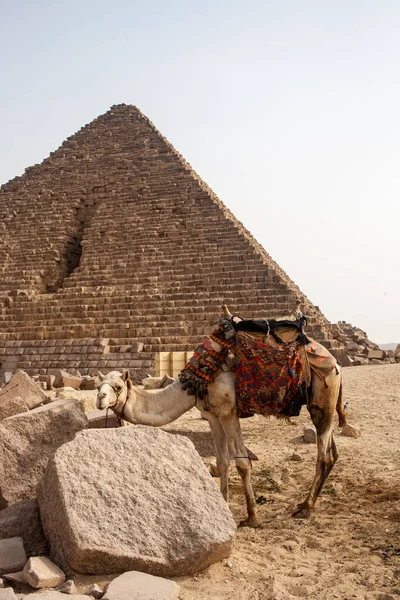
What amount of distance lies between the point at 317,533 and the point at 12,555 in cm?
185

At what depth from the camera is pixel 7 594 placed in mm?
2766

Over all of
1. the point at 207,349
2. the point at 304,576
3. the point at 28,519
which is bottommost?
the point at 304,576

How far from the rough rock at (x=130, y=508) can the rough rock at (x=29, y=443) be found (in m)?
0.49

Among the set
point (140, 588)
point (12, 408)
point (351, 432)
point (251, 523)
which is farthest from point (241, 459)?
point (351, 432)

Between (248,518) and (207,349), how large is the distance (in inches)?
44.1

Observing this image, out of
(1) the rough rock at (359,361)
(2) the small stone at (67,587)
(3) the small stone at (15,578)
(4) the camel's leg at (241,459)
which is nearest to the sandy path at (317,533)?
(4) the camel's leg at (241,459)

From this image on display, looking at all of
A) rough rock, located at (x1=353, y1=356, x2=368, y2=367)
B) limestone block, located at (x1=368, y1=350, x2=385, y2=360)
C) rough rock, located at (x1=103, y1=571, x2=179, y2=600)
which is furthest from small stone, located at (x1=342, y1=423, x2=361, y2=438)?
limestone block, located at (x1=368, y1=350, x2=385, y2=360)

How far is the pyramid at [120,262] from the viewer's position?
65.7ft

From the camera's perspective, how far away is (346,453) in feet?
21.1

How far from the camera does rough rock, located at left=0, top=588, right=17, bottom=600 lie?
2742 mm

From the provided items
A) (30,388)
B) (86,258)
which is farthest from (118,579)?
(86,258)

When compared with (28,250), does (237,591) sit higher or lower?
lower

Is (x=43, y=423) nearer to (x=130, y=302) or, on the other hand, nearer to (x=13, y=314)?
(x=130, y=302)

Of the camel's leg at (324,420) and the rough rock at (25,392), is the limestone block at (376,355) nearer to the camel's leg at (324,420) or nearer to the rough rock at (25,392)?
the rough rock at (25,392)
